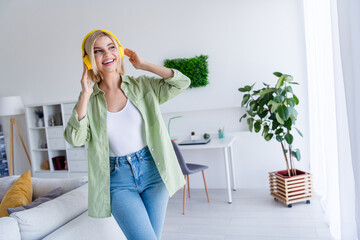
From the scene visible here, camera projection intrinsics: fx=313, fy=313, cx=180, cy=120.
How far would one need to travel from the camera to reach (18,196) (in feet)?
7.34

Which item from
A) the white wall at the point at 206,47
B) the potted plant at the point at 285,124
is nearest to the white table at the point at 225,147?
the white wall at the point at 206,47

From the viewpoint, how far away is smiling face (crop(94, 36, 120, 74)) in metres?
1.66

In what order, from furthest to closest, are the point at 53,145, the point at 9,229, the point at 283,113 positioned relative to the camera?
the point at 53,145 < the point at 283,113 < the point at 9,229

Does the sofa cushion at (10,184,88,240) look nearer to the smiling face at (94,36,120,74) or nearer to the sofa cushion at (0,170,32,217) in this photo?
the sofa cushion at (0,170,32,217)

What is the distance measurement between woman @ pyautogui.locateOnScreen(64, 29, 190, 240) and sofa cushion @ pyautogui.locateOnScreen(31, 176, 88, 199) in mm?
812

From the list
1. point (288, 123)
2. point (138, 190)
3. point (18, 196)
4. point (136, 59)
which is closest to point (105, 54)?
point (136, 59)

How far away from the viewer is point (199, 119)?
4418mm

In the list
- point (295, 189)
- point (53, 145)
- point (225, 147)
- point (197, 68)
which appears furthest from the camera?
point (53, 145)

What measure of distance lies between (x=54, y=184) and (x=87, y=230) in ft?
2.79

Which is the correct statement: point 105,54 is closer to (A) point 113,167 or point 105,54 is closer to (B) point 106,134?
(B) point 106,134

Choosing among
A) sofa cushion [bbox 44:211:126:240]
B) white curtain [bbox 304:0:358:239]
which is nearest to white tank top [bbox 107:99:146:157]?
sofa cushion [bbox 44:211:126:240]

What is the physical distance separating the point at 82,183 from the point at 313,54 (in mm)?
2533

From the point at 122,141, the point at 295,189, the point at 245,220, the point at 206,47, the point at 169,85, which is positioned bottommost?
the point at 245,220

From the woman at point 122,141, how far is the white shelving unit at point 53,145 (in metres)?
3.31
